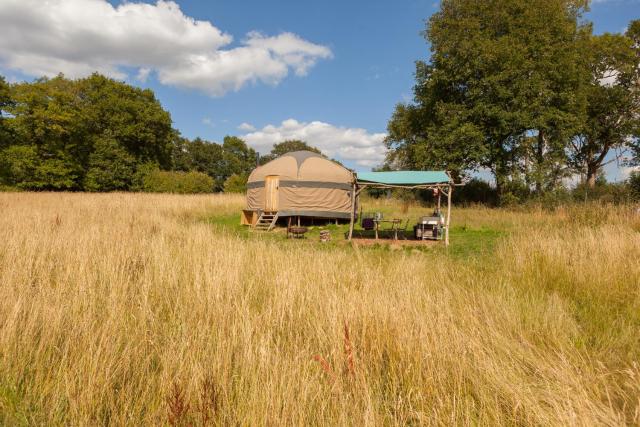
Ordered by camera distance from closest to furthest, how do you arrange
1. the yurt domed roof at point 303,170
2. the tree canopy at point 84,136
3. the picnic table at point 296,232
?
1. the picnic table at point 296,232
2. the yurt domed roof at point 303,170
3. the tree canopy at point 84,136

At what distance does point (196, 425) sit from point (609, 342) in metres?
3.08

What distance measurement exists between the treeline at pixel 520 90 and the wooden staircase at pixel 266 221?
8.95 meters

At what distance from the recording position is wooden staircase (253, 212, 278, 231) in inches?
502

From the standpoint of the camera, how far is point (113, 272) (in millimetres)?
3523

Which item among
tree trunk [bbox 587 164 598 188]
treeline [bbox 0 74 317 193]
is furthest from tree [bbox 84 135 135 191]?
tree trunk [bbox 587 164 598 188]

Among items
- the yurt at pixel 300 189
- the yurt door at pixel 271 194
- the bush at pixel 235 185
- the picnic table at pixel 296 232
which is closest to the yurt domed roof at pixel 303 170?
the yurt at pixel 300 189

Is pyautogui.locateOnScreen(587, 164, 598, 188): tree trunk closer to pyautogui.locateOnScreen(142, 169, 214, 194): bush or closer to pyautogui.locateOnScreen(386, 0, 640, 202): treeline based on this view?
pyautogui.locateOnScreen(386, 0, 640, 202): treeline

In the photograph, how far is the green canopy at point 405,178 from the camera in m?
9.35

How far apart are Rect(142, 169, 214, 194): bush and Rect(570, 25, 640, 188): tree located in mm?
29461

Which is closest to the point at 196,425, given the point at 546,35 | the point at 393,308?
→ the point at 393,308

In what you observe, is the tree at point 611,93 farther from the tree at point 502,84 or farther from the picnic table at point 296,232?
the picnic table at point 296,232

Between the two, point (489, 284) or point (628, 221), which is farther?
point (628, 221)

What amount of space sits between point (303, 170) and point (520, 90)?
34.9ft

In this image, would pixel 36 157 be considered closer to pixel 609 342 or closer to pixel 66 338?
pixel 66 338
